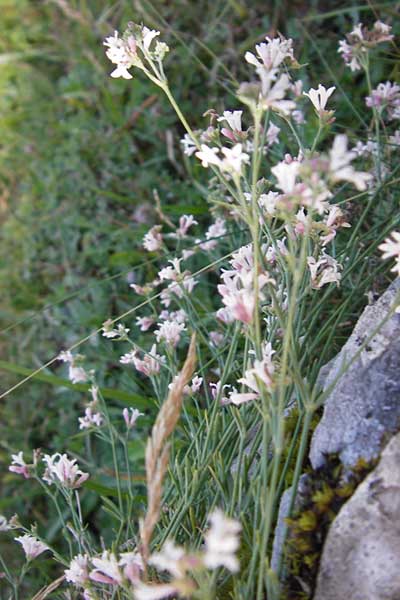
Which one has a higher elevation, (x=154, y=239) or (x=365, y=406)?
(x=154, y=239)

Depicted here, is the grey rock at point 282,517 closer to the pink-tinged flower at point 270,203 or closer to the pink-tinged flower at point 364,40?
the pink-tinged flower at point 270,203

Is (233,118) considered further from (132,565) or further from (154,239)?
(132,565)

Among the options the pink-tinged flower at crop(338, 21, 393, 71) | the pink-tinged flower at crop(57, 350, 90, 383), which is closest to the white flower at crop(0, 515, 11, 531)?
the pink-tinged flower at crop(57, 350, 90, 383)

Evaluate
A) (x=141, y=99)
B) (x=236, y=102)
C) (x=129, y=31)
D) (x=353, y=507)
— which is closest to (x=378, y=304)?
(x=353, y=507)

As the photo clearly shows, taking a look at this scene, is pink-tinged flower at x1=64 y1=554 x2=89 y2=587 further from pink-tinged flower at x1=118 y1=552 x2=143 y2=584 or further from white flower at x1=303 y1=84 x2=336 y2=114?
white flower at x1=303 y1=84 x2=336 y2=114

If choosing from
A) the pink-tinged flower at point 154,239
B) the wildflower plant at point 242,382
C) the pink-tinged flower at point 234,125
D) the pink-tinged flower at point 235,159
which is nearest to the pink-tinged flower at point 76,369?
the wildflower plant at point 242,382

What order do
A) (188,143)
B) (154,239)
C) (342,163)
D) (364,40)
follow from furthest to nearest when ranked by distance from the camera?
(154,239) < (364,40) < (188,143) < (342,163)

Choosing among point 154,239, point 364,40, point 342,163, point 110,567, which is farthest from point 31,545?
point 364,40
